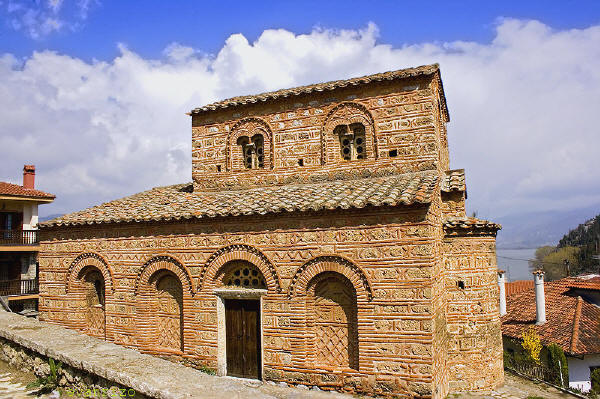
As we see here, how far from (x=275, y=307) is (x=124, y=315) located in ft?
13.7

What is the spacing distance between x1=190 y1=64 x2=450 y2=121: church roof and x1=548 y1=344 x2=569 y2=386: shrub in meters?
9.17

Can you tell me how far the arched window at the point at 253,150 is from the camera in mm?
12391

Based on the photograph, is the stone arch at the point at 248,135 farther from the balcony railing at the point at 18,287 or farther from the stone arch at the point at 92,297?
the balcony railing at the point at 18,287

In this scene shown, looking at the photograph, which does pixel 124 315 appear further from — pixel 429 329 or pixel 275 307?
pixel 429 329

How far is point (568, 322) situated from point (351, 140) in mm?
13295

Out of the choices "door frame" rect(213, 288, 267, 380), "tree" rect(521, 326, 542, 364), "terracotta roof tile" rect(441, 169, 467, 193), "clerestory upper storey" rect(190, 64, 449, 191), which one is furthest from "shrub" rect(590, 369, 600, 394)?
"door frame" rect(213, 288, 267, 380)

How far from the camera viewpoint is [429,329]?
7762mm

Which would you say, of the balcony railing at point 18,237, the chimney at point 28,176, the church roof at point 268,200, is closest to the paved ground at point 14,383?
the church roof at point 268,200

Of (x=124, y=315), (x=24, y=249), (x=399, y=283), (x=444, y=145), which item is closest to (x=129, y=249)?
(x=124, y=315)

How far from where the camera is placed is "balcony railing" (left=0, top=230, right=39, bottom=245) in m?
20.1

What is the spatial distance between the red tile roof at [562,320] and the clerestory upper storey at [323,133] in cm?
969

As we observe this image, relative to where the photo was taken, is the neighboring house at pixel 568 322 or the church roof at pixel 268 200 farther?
the neighboring house at pixel 568 322

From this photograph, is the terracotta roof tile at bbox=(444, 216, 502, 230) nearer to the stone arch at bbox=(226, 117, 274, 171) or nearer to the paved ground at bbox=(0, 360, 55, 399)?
the stone arch at bbox=(226, 117, 274, 171)

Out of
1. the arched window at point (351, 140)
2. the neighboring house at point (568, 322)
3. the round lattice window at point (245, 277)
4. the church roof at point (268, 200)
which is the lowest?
the neighboring house at point (568, 322)
